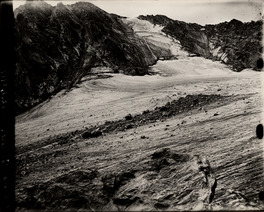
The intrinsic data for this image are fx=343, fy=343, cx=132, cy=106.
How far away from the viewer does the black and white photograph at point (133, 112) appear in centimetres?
672

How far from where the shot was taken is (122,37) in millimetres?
11938

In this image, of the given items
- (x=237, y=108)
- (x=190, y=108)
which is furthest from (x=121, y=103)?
(x=237, y=108)

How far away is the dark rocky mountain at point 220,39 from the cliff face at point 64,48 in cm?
124

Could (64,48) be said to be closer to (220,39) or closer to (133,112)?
(133,112)

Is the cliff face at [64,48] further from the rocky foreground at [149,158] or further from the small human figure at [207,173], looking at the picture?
the small human figure at [207,173]

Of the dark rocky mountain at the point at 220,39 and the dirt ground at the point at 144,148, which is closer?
the dirt ground at the point at 144,148

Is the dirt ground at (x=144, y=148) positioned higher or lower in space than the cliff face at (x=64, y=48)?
lower

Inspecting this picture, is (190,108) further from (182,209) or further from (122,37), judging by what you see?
(122,37)

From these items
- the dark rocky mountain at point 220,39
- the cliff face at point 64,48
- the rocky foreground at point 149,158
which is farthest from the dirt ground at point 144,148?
the dark rocky mountain at point 220,39

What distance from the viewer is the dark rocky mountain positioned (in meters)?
10.5

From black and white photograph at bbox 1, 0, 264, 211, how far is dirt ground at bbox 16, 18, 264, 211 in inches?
0.9

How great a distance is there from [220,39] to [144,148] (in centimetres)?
734

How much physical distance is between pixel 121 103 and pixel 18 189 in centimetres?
336

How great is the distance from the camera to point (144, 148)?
24.2 ft
